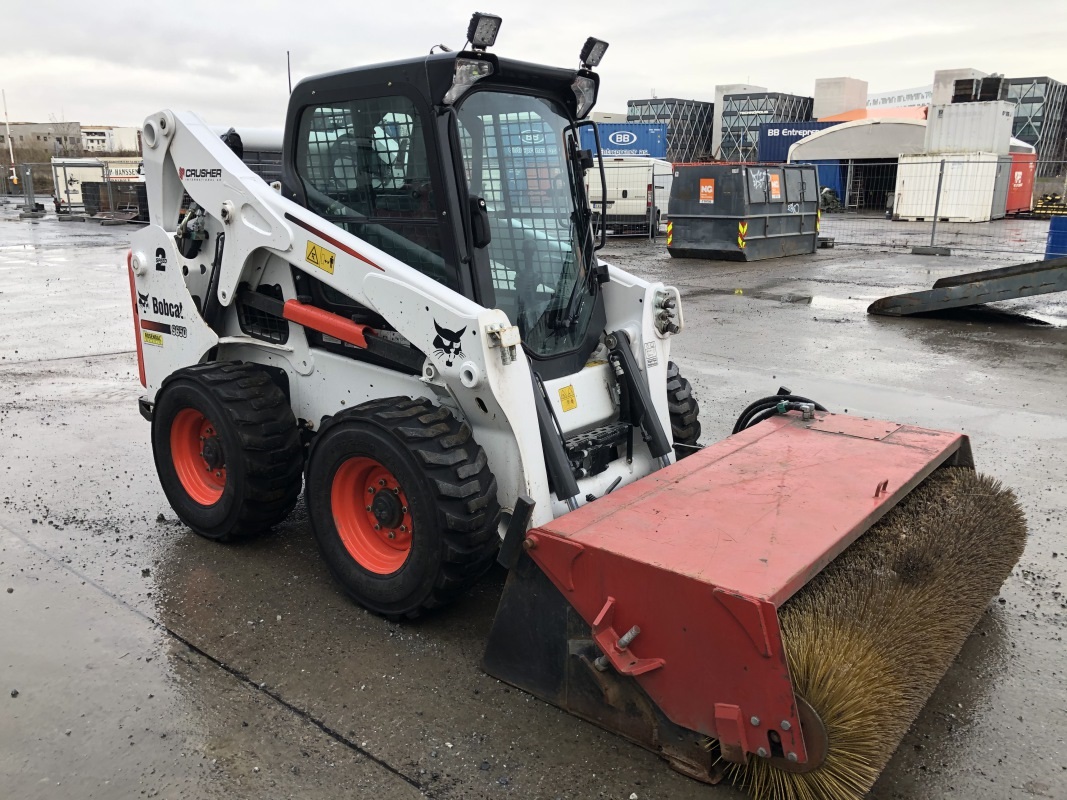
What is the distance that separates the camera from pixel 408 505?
133 inches

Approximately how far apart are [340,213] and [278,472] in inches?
50.8

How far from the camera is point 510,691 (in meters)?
3.22

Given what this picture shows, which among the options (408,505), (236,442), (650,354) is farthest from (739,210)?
(408,505)

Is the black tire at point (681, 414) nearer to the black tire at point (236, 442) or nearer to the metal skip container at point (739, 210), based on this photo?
the black tire at point (236, 442)

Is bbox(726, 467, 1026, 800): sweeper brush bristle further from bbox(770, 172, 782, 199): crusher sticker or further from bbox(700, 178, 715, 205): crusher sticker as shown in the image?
bbox(770, 172, 782, 199): crusher sticker

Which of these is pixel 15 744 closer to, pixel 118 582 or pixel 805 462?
pixel 118 582

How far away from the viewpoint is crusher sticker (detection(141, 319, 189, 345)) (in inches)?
185

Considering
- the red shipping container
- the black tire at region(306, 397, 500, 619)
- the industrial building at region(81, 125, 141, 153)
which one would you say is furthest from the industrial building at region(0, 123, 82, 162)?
the black tire at region(306, 397, 500, 619)

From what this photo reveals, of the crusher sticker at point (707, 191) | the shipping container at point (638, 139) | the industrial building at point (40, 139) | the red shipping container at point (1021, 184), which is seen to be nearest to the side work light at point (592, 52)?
the crusher sticker at point (707, 191)

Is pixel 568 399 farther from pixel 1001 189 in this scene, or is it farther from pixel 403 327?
pixel 1001 189

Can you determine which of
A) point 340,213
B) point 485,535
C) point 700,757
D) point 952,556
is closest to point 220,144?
point 340,213

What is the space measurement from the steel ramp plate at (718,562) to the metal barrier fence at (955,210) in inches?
716

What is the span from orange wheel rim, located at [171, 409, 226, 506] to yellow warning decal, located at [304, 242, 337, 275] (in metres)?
1.17

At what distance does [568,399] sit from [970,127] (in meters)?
28.4
